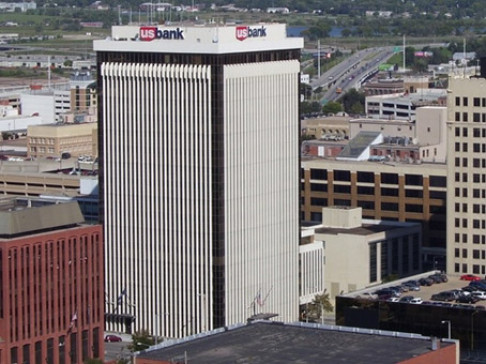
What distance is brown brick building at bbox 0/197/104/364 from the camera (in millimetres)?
141125

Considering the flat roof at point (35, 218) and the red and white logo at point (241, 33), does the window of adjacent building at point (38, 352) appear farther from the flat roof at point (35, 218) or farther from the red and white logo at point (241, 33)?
the red and white logo at point (241, 33)

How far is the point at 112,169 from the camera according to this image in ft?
564

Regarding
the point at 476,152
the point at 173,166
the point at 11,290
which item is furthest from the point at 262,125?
the point at 11,290

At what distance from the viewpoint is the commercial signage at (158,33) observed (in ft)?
550

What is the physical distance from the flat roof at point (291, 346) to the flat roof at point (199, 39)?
3394 cm

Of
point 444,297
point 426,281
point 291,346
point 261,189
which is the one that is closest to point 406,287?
point 426,281

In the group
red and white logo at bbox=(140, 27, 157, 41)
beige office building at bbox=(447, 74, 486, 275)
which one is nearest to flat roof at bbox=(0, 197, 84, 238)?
red and white logo at bbox=(140, 27, 157, 41)

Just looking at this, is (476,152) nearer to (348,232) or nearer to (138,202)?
(348,232)

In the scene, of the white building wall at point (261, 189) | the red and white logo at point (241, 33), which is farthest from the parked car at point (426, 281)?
the red and white logo at point (241, 33)

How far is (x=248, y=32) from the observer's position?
168125 millimetres

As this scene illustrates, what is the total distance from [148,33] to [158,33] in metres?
0.97

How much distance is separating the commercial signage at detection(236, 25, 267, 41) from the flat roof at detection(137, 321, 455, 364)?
3558 cm

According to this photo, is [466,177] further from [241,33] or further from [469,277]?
[241,33]

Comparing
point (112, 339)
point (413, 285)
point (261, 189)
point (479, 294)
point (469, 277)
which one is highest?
point (261, 189)
